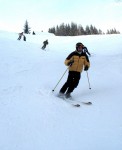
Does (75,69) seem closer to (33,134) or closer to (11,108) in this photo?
(11,108)

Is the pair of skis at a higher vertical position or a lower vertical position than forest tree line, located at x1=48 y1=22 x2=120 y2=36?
lower

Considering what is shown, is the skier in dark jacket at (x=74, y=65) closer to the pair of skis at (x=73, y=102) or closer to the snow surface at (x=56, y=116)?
the pair of skis at (x=73, y=102)

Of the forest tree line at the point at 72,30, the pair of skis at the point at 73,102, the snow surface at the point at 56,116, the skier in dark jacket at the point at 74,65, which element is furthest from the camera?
the forest tree line at the point at 72,30

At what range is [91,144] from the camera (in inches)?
208

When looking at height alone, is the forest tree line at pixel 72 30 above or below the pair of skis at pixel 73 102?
above

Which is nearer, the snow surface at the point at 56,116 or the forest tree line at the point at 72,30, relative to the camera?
the snow surface at the point at 56,116

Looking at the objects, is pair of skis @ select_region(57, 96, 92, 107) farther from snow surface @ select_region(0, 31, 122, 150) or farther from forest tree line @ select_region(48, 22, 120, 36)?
forest tree line @ select_region(48, 22, 120, 36)

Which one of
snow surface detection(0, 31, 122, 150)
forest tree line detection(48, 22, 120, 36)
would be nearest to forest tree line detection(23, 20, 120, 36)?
forest tree line detection(48, 22, 120, 36)

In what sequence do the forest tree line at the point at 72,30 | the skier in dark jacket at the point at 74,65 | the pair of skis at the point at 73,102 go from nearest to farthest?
the pair of skis at the point at 73,102 < the skier in dark jacket at the point at 74,65 < the forest tree line at the point at 72,30

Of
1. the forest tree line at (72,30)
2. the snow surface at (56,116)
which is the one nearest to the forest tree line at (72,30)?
the forest tree line at (72,30)

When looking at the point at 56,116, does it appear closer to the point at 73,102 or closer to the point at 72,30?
the point at 73,102

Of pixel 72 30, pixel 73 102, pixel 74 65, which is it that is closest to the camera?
pixel 73 102

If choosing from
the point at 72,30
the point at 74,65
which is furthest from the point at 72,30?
the point at 74,65

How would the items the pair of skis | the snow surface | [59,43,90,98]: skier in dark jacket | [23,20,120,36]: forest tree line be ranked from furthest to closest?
[23,20,120,36]: forest tree line
[59,43,90,98]: skier in dark jacket
the pair of skis
the snow surface
